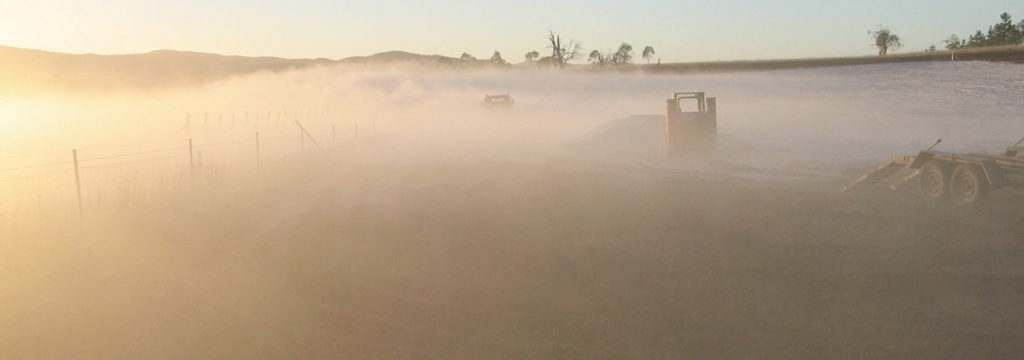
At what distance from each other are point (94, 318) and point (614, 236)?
7358 millimetres

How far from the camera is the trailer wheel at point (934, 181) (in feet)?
55.6

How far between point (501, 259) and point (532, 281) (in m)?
1.46

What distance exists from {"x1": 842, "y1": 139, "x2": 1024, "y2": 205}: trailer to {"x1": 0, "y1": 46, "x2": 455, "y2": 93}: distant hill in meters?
91.7

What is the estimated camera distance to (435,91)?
89.4 metres

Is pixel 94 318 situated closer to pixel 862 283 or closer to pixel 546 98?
pixel 862 283

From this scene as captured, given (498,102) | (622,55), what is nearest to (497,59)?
(622,55)

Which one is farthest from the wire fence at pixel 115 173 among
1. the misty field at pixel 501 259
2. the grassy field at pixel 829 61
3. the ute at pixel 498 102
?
the grassy field at pixel 829 61

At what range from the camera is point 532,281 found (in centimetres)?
1084

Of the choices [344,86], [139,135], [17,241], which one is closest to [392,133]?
[139,135]

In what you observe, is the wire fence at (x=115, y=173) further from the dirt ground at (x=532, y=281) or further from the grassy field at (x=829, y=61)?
the grassy field at (x=829, y=61)

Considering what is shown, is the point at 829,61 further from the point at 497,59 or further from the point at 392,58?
the point at 392,58

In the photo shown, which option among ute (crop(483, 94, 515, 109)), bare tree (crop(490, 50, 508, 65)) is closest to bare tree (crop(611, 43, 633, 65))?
bare tree (crop(490, 50, 508, 65))

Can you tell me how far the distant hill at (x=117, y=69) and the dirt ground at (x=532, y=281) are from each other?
8823 cm

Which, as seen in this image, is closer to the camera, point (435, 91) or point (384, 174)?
point (384, 174)
